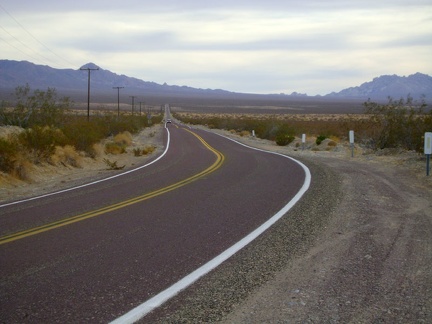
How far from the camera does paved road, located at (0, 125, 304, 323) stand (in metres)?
5.65

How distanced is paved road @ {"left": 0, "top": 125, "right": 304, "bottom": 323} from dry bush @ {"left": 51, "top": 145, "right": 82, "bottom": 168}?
8019 millimetres

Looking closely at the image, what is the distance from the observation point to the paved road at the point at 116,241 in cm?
565

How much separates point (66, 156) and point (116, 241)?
53.5ft

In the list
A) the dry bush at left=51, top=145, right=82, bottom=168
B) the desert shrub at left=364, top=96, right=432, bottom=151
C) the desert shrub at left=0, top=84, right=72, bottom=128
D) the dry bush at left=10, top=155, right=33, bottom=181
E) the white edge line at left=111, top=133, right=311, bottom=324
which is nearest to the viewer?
the white edge line at left=111, top=133, right=311, bottom=324

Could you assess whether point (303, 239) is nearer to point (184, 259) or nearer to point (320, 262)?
point (320, 262)

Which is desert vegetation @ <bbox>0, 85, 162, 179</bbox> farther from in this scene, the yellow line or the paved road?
the yellow line

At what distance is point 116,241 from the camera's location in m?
8.14

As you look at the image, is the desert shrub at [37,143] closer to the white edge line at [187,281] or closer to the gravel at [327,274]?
the gravel at [327,274]

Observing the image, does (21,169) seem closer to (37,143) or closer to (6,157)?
(6,157)

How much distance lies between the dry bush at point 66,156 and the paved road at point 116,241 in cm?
802

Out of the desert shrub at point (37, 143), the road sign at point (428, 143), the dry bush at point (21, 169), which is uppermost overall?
the road sign at point (428, 143)

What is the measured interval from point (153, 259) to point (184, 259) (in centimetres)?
43

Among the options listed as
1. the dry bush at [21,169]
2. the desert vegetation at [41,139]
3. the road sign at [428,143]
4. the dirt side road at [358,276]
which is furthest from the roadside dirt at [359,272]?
the desert vegetation at [41,139]

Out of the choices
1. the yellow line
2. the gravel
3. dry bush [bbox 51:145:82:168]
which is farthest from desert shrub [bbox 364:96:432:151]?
dry bush [bbox 51:145:82:168]
